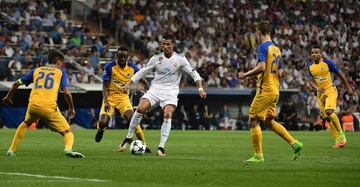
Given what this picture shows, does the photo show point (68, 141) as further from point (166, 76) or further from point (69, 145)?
point (166, 76)

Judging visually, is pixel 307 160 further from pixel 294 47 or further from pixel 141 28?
pixel 294 47

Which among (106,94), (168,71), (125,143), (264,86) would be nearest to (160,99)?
(168,71)

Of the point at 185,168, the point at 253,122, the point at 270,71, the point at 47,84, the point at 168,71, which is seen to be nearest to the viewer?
the point at 185,168

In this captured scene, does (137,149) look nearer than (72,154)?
No

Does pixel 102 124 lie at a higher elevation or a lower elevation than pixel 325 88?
lower

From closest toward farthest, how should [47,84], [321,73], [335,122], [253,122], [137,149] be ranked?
[253,122], [47,84], [137,149], [335,122], [321,73]

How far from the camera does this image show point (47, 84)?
1750cm

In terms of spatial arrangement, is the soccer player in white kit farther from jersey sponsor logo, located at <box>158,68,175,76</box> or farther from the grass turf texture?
the grass turf texture

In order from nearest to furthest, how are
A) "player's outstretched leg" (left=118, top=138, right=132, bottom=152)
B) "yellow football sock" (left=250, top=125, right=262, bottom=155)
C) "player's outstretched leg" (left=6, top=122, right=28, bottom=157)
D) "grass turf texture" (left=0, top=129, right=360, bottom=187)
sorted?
"grass turf texture" (left=0, top=129, right=360, bottom=187) → "yellow football sock" (left=250, top=125, right=262, bottom=155) → "player's outstretched leg" (left=6, top=122, right=28, bottom=157) → "player's outstretched leg" (left=118, top=138, right=132, bottom=152)

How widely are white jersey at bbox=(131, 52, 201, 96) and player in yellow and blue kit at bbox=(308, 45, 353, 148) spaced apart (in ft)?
18.9

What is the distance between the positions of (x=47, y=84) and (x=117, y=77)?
453cm

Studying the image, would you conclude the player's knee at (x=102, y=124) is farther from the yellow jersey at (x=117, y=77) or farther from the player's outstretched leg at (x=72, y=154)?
the player's outstretched leg at (x=72, y=154)

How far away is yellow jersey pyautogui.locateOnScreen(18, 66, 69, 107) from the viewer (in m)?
17.5

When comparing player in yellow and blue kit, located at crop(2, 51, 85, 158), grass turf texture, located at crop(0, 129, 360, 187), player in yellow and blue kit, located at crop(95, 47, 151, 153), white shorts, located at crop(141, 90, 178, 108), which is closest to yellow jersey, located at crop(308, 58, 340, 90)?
grass turf texture, located at crop(0, 129, 360, 187)
